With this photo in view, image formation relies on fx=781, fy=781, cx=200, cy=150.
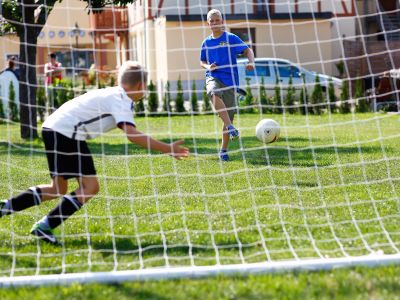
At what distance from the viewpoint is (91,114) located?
520cm

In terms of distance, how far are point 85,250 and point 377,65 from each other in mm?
15498

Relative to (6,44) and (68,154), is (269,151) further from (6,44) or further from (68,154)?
(6,44)

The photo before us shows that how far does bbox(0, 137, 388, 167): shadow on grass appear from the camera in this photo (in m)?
9.02

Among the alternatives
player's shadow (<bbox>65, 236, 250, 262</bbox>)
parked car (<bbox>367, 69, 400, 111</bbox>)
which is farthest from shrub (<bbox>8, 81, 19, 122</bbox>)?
player's shadow (<bbox>65, 236, 250, 262</bbox>)

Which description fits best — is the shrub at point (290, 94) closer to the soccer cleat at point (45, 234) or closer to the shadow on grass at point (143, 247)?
the shadow on grass at point (143, 247)

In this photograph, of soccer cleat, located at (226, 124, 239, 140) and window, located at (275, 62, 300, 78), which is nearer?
soccer cleat, located at (226, 124, 239, 140)

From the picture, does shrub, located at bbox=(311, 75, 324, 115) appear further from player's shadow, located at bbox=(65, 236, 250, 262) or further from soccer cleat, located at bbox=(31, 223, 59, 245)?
soccer cleat, located at bbox=(31, 223, 59, 245)

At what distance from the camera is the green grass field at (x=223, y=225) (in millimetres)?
4230

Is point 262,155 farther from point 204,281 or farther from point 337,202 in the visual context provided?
point 204,281

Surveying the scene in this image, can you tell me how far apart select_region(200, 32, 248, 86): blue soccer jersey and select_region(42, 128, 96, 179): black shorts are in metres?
3.98

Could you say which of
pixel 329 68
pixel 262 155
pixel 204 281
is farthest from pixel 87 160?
pixel 329 68

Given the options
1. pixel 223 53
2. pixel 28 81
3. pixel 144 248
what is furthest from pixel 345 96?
pixel 144 248

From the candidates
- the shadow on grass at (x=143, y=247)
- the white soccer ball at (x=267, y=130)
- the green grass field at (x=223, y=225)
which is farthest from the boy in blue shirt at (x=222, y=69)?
the shadow on grass at (x=143, y=247)

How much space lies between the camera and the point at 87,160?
→ 529 cm
